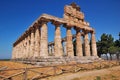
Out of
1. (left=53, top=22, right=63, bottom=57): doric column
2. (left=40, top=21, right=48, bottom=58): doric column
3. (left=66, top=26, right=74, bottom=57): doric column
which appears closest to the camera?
(left=40, top=21, right=48, bottom=58): doric column

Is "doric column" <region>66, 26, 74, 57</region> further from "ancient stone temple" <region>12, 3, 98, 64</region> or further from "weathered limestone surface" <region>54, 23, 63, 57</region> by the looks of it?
"weathered limestone surface" <region>54, 23, 63, 57</region>

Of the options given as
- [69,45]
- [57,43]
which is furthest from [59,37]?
[69,45]

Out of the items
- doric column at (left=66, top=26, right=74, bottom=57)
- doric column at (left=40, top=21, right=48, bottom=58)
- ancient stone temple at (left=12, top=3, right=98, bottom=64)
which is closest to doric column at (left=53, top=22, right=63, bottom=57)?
ancient stone temple at (left=12, top=3, right=98, bottom=64)

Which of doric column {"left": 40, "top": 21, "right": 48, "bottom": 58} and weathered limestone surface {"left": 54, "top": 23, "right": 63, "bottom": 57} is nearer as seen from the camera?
doric column {"left": 40, "top": 21, "right": 48, "bottom": 58}

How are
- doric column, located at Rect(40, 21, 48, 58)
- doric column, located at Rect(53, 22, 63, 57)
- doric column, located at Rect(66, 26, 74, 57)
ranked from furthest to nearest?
doric column, located at Rect(66, 26, 74, 57) < doric column, located at Rect(53, 22, 63, 57) < doric column, located at Rect(40, 21, 48, 58)

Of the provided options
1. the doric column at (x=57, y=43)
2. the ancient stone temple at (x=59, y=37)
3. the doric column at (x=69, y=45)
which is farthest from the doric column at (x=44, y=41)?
the doric column at (x=69, y=45)

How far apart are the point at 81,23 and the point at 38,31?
1122 centimetres

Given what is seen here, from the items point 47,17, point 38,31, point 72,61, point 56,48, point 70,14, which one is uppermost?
point 70,14

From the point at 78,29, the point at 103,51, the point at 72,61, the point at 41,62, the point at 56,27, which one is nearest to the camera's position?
the point at 41,62

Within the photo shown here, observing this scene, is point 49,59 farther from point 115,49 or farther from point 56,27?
point 115,49

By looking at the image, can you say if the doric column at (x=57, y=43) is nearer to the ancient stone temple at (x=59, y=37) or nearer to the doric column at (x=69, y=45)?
the ancient stone temple at (x=59, y=37)

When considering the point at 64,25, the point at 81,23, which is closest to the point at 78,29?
the point at 81,23

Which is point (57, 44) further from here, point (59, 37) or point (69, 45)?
point (69, 45)

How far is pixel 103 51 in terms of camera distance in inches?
1688
